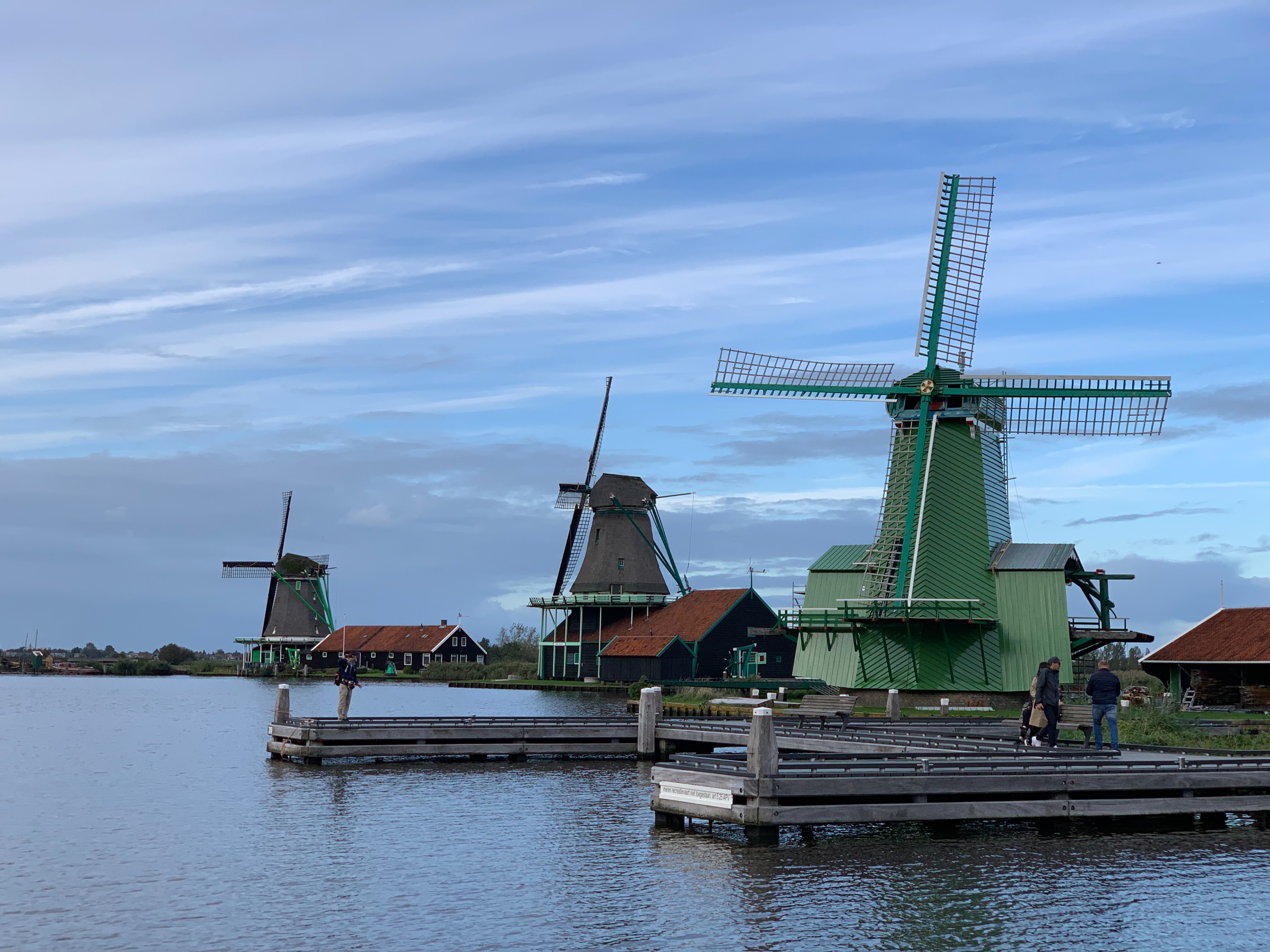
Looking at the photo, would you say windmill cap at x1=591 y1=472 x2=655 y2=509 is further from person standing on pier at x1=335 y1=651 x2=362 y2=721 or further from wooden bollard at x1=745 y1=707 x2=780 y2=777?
wooden bollard at x1=745 y1=707 x2=780 y2=777

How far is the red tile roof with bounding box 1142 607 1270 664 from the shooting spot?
40.3 metres

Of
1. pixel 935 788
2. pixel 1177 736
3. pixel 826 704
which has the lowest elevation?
pixel 935 788

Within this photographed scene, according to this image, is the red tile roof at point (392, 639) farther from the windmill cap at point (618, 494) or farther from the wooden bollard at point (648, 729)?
the wooden bollard at point (648, 729)

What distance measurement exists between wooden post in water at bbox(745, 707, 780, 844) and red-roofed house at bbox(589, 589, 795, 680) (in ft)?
177

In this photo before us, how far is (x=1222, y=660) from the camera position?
40.4m

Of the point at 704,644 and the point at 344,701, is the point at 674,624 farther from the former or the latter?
the point at 344,701

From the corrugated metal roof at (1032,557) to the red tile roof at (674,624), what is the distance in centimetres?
3337

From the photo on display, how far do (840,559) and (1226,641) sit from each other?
1255 cm

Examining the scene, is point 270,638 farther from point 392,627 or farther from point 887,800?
point 887,800

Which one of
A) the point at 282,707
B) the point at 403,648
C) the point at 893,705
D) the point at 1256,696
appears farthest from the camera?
the point at 403,648

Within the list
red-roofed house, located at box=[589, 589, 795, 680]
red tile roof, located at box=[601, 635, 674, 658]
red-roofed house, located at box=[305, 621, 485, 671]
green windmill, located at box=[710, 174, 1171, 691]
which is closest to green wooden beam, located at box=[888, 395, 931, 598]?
green windmill, located at box=[710, 174, 1171, 691]

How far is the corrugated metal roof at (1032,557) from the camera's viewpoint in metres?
42.5

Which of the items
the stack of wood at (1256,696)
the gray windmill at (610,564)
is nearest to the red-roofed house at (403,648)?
the gray windmill at (610,564)

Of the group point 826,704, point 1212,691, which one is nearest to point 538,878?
point 826,704
